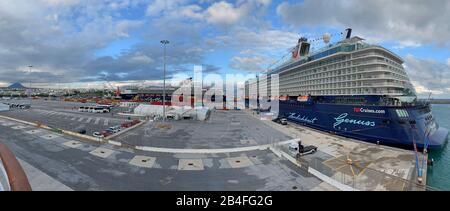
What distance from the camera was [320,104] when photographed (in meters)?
26.3

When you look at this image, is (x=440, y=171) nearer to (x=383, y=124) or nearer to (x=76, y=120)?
(x=383, y=124)

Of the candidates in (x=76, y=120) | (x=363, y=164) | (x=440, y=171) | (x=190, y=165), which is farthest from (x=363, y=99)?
(x=76, y=120)

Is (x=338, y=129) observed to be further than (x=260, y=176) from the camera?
Yes

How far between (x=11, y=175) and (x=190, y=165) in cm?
853

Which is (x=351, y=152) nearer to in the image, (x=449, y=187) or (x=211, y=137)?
(x=449, y=187)

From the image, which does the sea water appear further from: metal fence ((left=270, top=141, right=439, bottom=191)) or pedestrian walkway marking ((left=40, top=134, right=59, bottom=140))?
pedestrian walkway marking ((left=40, top=134, right=59, bottom=140))

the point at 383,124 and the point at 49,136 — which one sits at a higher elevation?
the point at 383,124

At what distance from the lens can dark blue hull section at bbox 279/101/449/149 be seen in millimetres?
18250

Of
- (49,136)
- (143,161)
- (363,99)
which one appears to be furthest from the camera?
(363,99)

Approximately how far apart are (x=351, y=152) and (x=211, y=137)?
11.3m

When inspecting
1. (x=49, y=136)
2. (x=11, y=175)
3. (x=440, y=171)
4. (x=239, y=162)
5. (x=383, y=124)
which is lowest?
(x=440, y=171)

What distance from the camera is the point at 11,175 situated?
10242 millimetres
